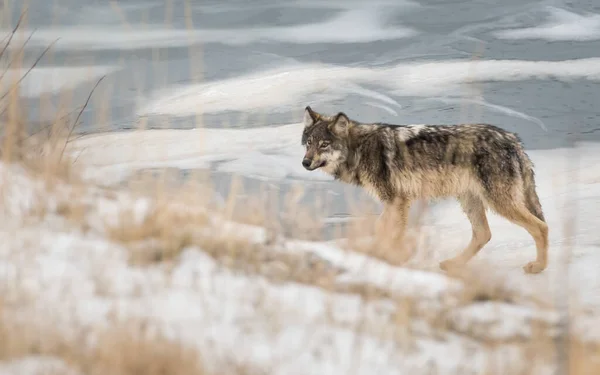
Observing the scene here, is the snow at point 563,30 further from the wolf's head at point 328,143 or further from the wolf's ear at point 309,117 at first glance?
the wolf's head at point 328,143

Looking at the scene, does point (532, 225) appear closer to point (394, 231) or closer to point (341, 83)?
point (394, 231)

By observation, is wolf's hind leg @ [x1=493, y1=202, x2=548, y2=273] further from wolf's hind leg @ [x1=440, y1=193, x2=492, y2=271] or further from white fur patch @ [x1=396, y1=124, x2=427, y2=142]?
white fur patch @ [x1=396, y1=124, x2=427, y2=142]

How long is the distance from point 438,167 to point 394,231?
1290 millimetres

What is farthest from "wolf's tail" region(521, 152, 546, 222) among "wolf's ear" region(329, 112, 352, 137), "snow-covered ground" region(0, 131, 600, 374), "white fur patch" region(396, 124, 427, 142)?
"snow-covered ground" region(0, 131, 600, 374)

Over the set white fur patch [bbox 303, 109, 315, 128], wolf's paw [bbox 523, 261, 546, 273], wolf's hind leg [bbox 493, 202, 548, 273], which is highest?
white fur patch [bbox 303, 109, 315, 128]

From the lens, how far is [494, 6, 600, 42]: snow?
21.1 metres

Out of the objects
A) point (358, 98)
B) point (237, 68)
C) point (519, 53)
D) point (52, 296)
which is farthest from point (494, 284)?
point (519, 53)

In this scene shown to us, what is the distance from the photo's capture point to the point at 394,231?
282 inches

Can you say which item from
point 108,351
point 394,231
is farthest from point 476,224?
point 108,351

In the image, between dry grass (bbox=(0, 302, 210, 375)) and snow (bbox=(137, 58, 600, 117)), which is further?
snow (bbox=(137, 58, 600, 117))

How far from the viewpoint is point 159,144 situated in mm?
14641

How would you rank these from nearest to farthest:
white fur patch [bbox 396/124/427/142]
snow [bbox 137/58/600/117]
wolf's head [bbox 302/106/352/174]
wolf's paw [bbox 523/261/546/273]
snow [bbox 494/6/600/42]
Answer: wolf's paw [bbox 523/261/546/273]
white fur patch [bbox 396/124/427/142]
wolf's head [bbox 302/106/352/174]
snow [bbox 137/58/600/117]
snow [bbox 494/6/600/42]

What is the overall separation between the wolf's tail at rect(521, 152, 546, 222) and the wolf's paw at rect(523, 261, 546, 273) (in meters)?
0.48

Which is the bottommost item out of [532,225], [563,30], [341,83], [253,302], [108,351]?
[341,83]
